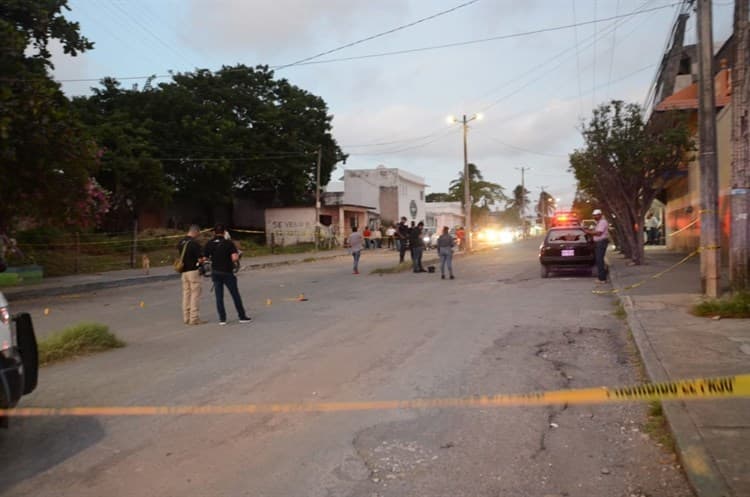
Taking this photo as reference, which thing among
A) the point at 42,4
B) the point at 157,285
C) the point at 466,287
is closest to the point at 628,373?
the point at 466,287

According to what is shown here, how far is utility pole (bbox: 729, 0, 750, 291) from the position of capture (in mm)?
10336

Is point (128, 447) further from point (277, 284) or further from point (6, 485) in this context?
point (277, 284)

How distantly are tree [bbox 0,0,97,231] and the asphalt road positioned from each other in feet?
15.9

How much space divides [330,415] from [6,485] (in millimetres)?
2359

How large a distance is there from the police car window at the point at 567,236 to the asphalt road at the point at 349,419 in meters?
6.62

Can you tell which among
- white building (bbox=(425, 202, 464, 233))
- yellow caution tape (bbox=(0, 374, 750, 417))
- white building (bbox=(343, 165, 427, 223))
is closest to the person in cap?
yellow caution tape (bbox=(0, 374, 750, 417))

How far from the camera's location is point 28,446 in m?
4.79

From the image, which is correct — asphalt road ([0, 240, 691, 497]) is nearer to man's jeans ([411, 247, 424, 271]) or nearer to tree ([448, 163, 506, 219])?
man's jeans ([411, 247, 424, 271])

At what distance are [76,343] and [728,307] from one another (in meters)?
9.15

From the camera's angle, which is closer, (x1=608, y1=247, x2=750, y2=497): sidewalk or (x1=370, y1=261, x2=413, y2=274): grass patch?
(x1=608, y1=247, x2=750, y2=497): sidewalk

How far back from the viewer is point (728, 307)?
9.24 metres

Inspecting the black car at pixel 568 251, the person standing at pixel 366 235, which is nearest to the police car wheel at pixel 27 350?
the black car at pixel 568 251

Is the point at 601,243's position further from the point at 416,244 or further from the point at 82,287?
the point at 82,287

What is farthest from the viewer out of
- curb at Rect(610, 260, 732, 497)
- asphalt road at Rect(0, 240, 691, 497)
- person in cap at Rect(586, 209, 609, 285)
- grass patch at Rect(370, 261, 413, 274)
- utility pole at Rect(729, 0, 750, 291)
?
grass patch at Rect(370, 261, 413, 274)
